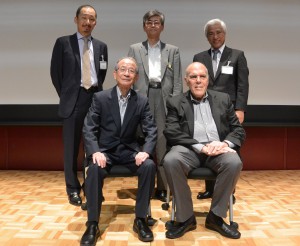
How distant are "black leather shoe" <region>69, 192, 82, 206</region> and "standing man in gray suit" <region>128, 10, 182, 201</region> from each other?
715 mm

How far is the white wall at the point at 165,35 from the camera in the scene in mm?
4102

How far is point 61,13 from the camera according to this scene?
161 inches

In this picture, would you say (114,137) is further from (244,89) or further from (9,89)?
(9,89)

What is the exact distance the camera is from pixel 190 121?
7.82 ft

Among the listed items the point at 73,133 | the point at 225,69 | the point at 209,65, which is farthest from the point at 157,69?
the point at 73,133

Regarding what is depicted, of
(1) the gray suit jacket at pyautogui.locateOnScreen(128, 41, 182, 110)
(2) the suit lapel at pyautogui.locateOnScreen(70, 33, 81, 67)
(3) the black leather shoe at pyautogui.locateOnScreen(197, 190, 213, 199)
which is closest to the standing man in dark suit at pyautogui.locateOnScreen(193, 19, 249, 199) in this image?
(1) the gray suit jacket at pyautogui.locateOnScreen(128, 41, 182, 110)

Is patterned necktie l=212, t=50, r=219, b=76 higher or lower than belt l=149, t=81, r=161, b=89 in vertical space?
higher

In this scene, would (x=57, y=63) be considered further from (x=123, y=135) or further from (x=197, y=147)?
(x=197, y=147)

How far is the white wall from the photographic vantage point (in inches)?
161

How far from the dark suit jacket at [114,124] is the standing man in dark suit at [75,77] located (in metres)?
0.53

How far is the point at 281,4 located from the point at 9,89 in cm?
351

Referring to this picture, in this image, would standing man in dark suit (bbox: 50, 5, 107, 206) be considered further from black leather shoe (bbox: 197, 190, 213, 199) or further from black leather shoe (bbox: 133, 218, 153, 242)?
black leather shoe (bbox: 197, 190, 213, 199)

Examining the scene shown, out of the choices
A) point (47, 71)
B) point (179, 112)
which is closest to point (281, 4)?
point (179, 112)

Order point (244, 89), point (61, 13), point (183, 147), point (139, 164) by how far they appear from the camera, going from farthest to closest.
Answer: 1. point (61, 13)
2. point (244, 89)
3. point (183, 147)
4. point (139, 164)
